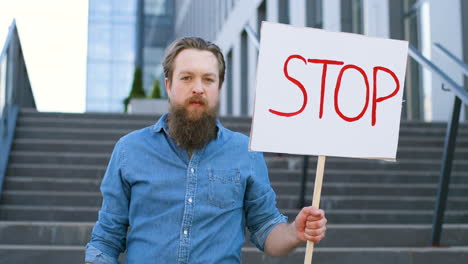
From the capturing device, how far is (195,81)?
2057 millimetres

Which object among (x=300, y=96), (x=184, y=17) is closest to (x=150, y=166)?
(x=300, y=96)

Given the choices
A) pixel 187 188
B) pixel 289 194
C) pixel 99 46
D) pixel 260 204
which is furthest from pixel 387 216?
pixel 99 46

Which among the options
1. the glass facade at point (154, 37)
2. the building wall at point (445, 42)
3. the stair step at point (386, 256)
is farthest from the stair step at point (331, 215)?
the glass facade at point (154, 37)

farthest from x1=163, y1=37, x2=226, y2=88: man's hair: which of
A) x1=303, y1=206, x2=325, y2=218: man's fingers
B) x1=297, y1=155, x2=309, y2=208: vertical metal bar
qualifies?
x1=297, y1=155, x2=309, y2=208: vertical metal bar

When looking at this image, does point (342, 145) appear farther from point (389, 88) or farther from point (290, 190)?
point (290, 190)

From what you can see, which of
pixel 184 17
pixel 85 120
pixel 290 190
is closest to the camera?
pixel 290 190

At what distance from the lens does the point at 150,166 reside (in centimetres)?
208

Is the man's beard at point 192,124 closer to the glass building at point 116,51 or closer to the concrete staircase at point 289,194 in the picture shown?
the concrete staircase at point 289,194

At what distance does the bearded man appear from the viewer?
6.61 feet

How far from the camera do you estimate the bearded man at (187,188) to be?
2.02 m

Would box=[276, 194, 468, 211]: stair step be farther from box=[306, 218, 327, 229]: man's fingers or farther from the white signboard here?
box=[306, 218, 327, 229]: man's fingers

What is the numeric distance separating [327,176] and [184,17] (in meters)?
29.0

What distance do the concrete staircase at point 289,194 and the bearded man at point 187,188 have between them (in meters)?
1.89

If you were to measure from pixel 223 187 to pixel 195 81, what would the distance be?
367mm
